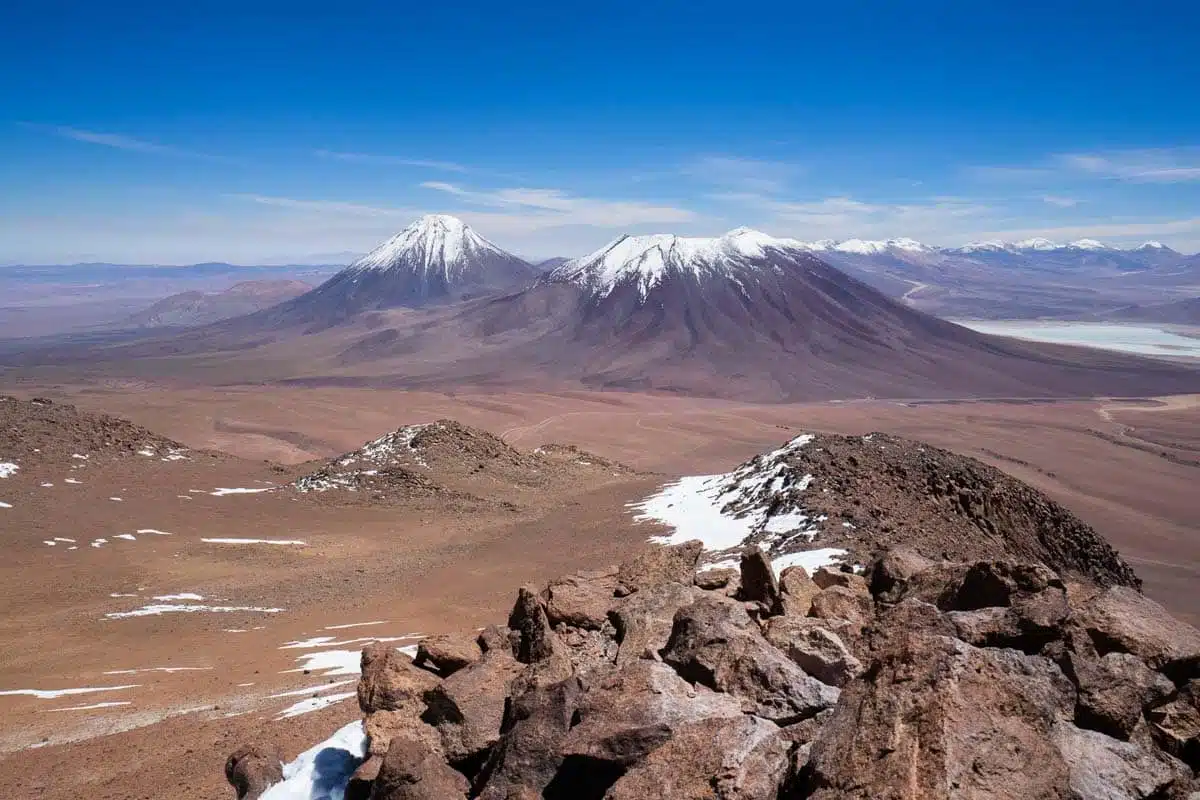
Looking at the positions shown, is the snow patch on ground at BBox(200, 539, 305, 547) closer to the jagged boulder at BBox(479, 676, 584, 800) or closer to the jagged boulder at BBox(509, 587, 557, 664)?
the jagged boulder at BBox(509, 587, 557, 664)

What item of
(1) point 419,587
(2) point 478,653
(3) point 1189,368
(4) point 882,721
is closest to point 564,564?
(1) point 419,587

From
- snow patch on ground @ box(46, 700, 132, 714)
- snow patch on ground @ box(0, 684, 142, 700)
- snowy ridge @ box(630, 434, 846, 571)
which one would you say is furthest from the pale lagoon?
snow patch on ground @ box(46, 700, 132, 714)

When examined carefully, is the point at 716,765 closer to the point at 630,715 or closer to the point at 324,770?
the point at 630,715

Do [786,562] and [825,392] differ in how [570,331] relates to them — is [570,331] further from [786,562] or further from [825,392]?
[786,562]

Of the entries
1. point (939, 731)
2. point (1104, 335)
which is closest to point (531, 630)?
point (939, 731)

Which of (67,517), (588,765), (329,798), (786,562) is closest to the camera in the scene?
(588,765)

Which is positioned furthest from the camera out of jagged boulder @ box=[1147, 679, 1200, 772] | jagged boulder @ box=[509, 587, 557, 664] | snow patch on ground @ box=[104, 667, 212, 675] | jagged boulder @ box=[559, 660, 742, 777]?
snow patch on ground @ box=[104, 667, 212, 675]

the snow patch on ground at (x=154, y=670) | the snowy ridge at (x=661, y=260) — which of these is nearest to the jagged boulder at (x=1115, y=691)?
the snow patch on ground at (x=154, y=670)
